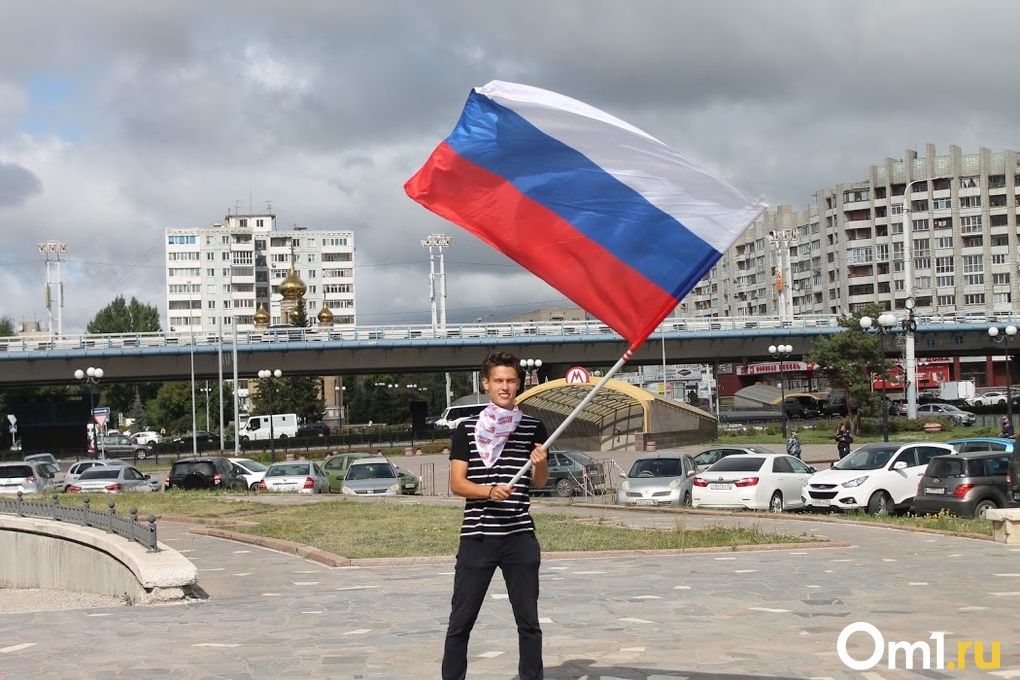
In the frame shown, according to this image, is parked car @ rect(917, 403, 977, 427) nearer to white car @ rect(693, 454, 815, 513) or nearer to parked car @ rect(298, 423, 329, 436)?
parked car @ rect(298, 423, 329, 436)

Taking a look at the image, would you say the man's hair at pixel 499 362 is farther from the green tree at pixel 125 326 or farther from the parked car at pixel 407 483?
the green tree at pixel 125 326

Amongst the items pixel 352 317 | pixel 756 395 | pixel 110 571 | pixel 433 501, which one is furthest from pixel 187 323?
pixel 110 571

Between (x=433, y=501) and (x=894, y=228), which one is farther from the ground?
(x=894, y=228)

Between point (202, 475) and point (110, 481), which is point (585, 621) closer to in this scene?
point (202, 475)

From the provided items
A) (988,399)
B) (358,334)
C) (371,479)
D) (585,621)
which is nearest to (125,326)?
(358,334)

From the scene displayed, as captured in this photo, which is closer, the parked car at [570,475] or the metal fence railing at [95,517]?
the metal fence railing at [95,517]

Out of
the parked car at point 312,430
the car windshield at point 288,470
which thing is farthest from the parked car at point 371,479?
the parked car at point 312,430

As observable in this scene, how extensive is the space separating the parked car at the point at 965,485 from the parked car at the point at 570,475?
11988 mm

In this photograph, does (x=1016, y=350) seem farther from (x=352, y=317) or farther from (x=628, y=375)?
(x=352, y=317)

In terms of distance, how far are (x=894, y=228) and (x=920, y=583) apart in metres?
139

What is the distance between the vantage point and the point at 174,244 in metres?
175

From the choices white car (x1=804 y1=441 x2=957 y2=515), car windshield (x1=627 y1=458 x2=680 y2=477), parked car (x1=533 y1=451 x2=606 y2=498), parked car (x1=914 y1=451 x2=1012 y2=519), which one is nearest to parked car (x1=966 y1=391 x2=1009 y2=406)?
parked car (x1=533 y1=451 x2=606 y2=498)

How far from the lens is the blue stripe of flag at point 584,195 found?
7395 mm

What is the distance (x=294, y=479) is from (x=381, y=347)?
1725 inches
